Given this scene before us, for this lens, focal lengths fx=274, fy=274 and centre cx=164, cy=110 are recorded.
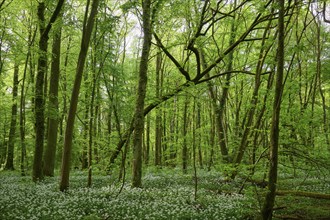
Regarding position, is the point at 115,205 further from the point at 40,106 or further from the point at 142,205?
the point at 40,106

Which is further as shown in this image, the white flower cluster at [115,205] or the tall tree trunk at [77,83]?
the tall tree trunk at [77,83]

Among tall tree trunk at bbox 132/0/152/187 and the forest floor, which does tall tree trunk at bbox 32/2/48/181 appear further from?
Result: tall tree trunk at bbox 132/0/152/187

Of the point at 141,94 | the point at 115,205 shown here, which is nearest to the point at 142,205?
the point at 115,205

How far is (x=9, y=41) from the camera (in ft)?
56.2

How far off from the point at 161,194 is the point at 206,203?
76.7 inches

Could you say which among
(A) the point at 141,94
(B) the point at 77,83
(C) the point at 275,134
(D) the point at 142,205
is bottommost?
(D) the point at 142,205

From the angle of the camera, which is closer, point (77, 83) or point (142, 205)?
point (142, 205)

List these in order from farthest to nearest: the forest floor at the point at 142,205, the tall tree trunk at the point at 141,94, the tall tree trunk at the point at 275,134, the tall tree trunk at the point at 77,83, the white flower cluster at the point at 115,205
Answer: the tall tree trunk at the point at 141,94, the tall tree trunk at the point at 77,83, the white flower cluster at the point at 115,205, the forest floor at the point at 142,205, the tall tree trunk at the point at 275,134

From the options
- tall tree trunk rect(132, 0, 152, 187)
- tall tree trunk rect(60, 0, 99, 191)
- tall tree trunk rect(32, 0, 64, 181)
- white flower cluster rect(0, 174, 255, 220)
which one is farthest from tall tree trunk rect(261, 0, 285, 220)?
tall tree trunk rect(32, 0, 64, 181)

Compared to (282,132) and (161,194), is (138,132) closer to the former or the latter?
(161,194)

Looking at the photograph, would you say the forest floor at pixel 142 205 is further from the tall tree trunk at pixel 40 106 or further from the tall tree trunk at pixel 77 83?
the tall tree trunk at pixel 40 106

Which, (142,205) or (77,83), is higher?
(77,83)

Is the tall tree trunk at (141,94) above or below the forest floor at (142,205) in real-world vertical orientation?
above

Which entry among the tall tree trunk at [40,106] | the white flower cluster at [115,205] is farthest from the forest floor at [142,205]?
the tall tree trunk at [40,106]
